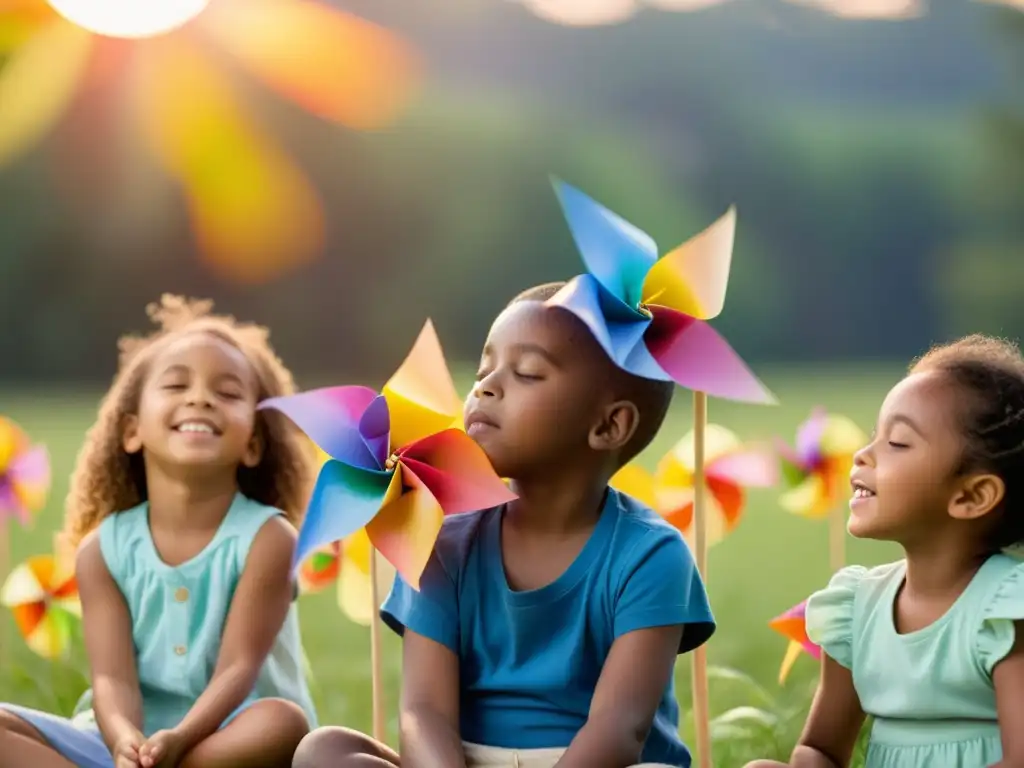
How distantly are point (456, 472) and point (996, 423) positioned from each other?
50 centimetres

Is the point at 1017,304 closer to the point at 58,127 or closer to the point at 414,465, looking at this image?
the point at 58,127

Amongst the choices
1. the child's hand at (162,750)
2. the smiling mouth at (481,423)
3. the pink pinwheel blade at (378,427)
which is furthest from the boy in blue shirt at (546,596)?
the child's hand at (162,750)

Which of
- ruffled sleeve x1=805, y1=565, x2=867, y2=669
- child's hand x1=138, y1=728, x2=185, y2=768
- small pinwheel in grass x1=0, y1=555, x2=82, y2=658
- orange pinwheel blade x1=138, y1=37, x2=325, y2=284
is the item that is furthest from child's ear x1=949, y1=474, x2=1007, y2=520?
orange pinwheel blade x1=138, y1=37, x2=325, y2=284

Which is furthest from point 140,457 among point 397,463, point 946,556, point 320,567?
point 946,556

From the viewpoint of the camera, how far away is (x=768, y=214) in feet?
22.7

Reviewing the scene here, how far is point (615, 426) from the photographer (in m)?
1.39

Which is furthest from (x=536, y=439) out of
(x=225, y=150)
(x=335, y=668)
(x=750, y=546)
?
(x=225, y=150)

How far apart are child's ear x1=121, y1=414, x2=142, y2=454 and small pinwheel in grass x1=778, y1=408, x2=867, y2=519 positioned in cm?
88

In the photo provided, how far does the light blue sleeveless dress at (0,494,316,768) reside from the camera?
63.9 inches

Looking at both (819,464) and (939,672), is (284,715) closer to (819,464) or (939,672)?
(939,672)

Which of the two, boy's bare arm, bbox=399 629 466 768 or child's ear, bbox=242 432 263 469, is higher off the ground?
child's ear, bbox=242 432 263 469

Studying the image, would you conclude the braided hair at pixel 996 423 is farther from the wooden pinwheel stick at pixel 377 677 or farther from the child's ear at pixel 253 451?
the child's ear at pixel 253 451

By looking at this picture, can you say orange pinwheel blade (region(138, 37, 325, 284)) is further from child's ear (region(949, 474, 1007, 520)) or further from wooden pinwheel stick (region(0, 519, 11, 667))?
child's ear (region(949, 474, 1007, 520))

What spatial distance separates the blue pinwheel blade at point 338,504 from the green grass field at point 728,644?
2.24 feet
